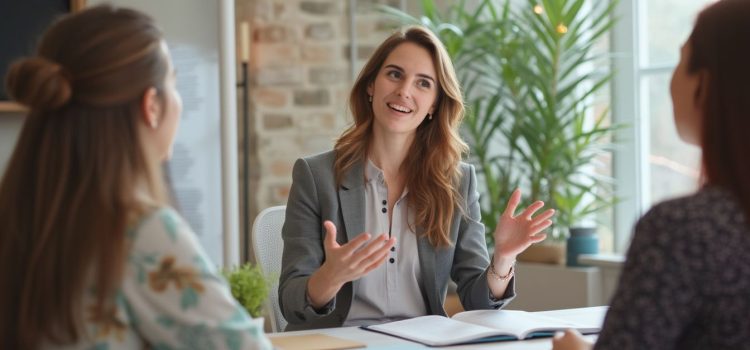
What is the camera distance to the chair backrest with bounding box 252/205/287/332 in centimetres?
267

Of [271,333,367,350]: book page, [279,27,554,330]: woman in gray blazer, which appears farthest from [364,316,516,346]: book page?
[279,27,554,330]: woman in gray blazer

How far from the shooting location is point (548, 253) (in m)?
4.12

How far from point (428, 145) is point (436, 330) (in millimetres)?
792

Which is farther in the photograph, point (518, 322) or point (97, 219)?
point (518, 322)

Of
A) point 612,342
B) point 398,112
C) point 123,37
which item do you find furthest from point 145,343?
point 398,112

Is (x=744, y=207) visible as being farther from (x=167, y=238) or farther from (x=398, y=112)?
(x=398, y=112)

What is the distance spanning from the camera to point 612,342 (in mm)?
1304

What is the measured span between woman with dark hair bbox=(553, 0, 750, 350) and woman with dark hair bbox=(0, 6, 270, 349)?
481mm

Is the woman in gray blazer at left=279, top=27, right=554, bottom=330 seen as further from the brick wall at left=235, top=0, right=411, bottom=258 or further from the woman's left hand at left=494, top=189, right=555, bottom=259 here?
the brick wall at left=235, top=0, right=411, bottom=258

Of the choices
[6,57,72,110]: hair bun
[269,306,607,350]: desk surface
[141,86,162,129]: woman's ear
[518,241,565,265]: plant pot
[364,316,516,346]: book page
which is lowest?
[518,241,565,265]: plant pot

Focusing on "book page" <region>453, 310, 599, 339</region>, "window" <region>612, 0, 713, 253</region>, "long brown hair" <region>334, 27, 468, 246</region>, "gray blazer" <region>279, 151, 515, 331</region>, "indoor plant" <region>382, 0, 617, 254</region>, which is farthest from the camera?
"window" <region>612, 0, 713, 253</region>

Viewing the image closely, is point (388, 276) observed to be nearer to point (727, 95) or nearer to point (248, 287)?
point (248, 287)

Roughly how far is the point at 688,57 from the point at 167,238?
697 millimetres

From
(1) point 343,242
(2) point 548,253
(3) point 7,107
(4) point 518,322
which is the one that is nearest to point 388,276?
(1) point 343,242
